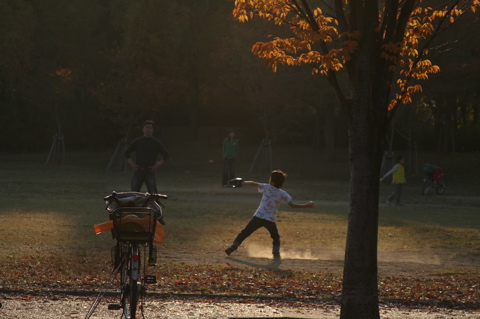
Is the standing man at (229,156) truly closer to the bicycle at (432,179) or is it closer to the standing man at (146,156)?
the bicycle at (432,179)

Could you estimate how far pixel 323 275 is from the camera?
10.2m

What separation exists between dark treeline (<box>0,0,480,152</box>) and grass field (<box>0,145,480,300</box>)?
388 centimetres

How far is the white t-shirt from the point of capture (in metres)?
11.7

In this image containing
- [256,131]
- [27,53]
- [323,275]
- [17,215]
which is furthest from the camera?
[256,131]

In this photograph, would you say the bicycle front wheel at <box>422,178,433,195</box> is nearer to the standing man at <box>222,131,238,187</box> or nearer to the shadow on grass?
the standing man at <box>222,131,238,187</box>

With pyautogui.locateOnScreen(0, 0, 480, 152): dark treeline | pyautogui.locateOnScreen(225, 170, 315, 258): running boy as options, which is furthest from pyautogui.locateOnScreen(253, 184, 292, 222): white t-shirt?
pyautogui.locateOnScreen(0, 0, 480, 152): dark treeline

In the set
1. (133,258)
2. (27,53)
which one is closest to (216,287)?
(133,258)

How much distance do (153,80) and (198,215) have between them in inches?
934

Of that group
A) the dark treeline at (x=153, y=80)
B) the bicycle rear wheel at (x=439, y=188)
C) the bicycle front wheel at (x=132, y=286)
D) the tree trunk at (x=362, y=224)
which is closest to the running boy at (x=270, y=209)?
the tree trunk at (x=362, y=224)

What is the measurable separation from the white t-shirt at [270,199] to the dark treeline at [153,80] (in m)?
23.5

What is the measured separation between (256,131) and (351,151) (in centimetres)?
4560

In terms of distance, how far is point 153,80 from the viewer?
4116cm

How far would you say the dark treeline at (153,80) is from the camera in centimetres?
3956

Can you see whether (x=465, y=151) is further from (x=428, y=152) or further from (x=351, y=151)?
(x=351, y=151)
